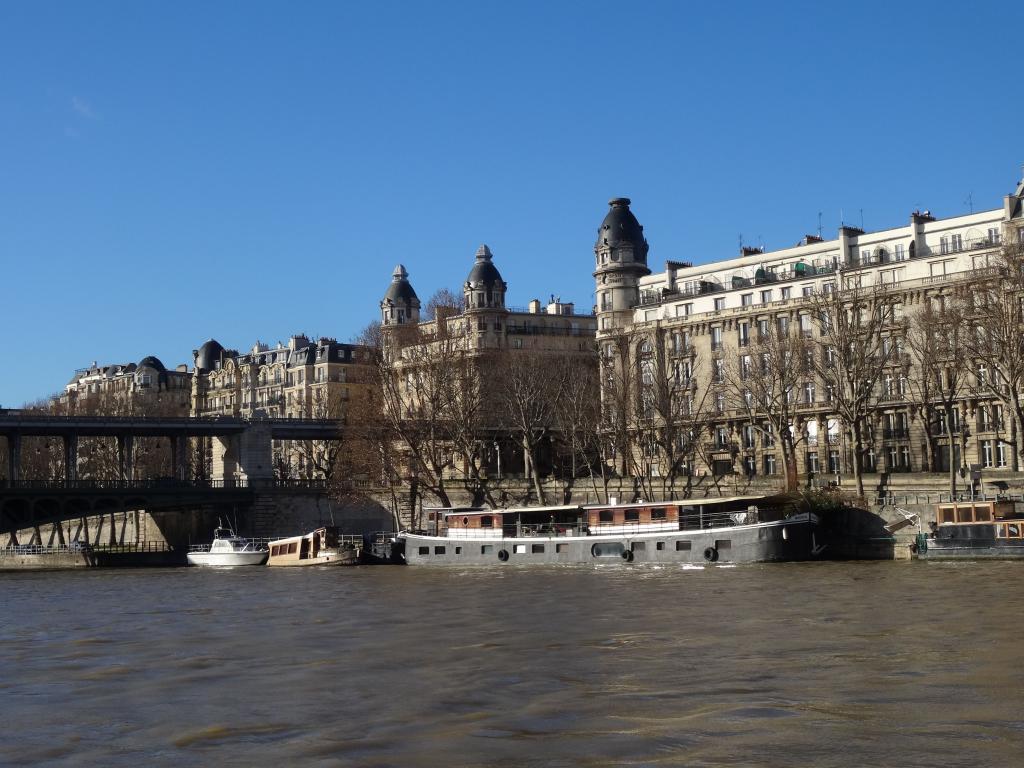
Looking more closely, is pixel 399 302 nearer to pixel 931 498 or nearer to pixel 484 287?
pixel 484 287

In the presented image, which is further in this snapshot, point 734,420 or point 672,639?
point 734,420

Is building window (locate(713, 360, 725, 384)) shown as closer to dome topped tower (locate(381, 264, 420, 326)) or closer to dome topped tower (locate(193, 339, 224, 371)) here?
dome topped tower (locate(381, 264, 420, 326))

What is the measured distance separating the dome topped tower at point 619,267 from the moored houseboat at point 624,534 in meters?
38.4

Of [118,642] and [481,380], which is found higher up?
[481,380]

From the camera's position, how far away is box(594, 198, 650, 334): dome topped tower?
103500 millimetres

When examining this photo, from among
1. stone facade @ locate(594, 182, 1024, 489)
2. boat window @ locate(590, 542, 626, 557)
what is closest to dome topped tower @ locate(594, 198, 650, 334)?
stone facade @ locate(594, 182, 1024, 489)

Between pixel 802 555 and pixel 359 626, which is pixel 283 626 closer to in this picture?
pixel 359 626

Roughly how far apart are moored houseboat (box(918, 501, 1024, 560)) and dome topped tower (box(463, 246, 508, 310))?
6922cm

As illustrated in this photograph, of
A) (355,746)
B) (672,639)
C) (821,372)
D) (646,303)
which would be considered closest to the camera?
(355,746)

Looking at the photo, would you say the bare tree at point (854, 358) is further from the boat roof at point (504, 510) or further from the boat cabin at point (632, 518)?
the boat roof at point (504, 510)

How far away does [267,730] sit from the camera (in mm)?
19172

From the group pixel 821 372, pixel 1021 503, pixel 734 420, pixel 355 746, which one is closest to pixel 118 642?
pixel 355 746

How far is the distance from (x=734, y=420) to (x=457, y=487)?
57.0 feet

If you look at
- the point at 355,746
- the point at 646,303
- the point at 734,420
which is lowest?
the point at 355,746
